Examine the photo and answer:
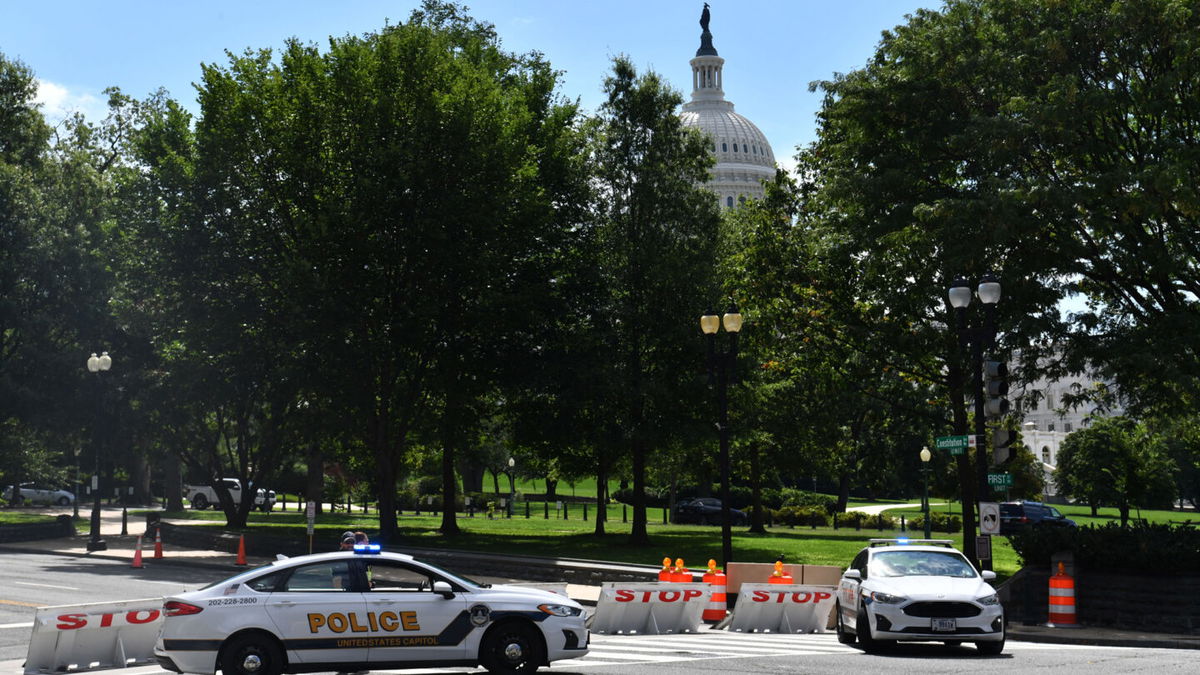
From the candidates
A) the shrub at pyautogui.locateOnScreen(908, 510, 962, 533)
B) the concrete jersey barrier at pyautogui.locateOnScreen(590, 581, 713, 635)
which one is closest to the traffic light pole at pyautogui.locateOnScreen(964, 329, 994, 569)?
the concrete jersey barrier at pyautogui.locateOnScreen(590, 581, 713, 635)

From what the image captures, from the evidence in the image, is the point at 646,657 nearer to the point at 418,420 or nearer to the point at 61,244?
the point at 418,420

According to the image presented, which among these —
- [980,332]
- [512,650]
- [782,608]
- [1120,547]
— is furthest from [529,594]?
[1120,547]

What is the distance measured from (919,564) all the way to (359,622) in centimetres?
838

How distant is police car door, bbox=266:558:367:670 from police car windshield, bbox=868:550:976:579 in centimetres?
770

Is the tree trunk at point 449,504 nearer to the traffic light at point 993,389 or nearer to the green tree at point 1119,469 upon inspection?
the traffic light at point 993,389

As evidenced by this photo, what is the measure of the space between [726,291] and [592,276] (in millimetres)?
4703

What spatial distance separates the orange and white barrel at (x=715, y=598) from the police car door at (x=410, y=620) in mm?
8039

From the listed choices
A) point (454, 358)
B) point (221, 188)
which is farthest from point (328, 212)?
point (454, 358)

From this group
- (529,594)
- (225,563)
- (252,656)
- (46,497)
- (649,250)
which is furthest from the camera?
(46,497)

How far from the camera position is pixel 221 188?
34875mm

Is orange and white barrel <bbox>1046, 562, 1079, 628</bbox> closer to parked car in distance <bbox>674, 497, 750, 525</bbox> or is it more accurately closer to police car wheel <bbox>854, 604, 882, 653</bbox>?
police car wheel <bbox>854, 604, 882, 653</bbox>

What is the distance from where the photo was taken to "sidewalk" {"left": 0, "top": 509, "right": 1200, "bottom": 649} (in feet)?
59.6

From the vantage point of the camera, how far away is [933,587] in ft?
53.3

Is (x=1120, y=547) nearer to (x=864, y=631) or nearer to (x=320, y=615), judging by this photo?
(x=864, y=631)
